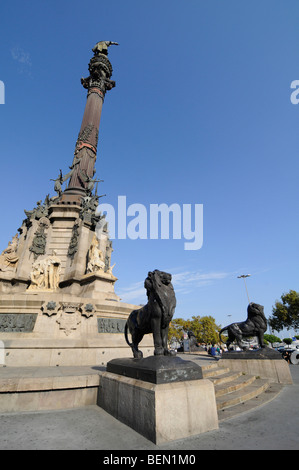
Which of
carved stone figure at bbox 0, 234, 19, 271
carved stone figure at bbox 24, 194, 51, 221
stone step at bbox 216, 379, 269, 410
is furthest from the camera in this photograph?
carved stone figure at bbox 24, 194, 51, 221

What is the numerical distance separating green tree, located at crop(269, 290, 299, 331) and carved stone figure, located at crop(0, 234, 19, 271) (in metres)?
41.8

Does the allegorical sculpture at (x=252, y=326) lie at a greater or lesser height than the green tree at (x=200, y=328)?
greater

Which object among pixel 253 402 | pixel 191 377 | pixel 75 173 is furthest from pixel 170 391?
pixel 75 173

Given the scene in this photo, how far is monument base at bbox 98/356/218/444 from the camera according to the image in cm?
310

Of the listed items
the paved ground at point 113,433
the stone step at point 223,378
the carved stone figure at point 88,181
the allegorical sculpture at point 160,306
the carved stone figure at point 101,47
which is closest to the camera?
the paved ground at point 113,433

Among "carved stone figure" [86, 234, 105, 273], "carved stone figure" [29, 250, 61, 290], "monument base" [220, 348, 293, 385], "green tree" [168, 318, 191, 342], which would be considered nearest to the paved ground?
"monument base" [220, 348, 293, 385]

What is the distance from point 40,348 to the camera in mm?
7930

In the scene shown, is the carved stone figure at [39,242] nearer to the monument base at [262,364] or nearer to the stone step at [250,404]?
the monument base at [262,364]

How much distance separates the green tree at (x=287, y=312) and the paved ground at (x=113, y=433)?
4041 cm

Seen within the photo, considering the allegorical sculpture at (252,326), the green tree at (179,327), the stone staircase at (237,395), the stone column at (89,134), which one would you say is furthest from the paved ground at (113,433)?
the green tree at (179,327)

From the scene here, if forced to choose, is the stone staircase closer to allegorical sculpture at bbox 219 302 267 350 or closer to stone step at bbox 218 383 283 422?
stone step at bbox 218 383 283 422

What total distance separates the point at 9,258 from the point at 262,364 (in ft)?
50.0

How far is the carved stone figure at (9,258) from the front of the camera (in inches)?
549
